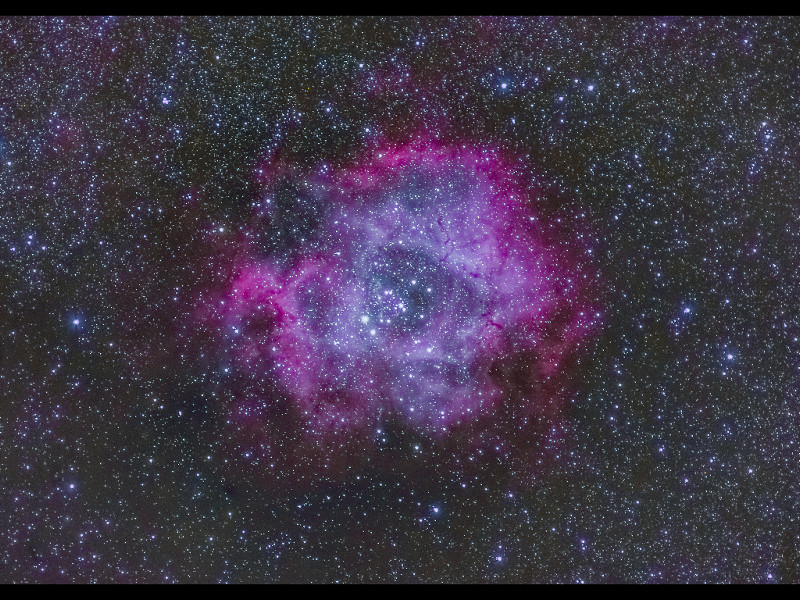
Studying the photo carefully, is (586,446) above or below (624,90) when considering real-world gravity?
below

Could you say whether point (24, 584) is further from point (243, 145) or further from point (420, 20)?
point (420, 20)

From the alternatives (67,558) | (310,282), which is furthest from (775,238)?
(67,558)

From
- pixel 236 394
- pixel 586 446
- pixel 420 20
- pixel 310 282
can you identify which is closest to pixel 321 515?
pixel 236 394

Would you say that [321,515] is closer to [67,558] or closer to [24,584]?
[67,558]

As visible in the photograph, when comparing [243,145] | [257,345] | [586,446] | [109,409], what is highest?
[243,145]
